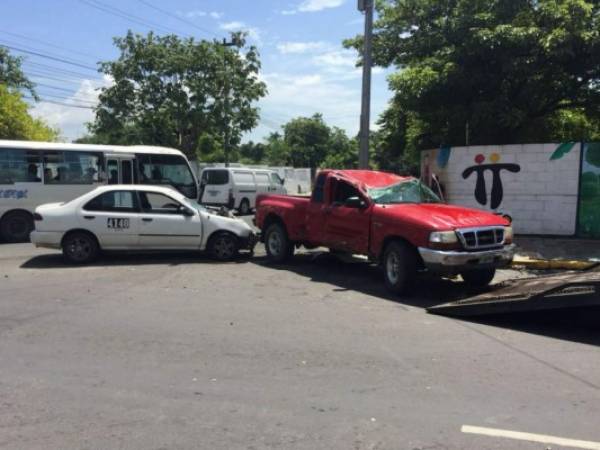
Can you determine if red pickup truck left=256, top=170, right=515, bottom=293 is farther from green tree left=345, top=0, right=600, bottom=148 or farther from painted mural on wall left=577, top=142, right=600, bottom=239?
green tree left=345, top=0, right=600, bottom=148

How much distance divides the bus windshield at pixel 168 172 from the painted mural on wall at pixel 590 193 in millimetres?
10714

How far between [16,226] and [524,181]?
12603mm

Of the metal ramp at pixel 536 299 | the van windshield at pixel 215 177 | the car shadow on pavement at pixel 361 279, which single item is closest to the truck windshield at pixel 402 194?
the car shadow on pavement at pixel 361 279

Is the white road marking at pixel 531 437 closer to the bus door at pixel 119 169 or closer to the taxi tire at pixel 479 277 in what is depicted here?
the taxi tire at pixel 479 277

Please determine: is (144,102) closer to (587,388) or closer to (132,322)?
(132,322)

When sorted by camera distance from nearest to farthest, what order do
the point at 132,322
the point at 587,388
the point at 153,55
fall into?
the point at 587,388
the point at 132,322
the point at 153,55

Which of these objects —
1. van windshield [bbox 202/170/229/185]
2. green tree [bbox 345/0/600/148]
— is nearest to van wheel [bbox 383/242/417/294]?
green tree [bbox 345/0/600/148]

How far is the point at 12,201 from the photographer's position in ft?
47.3

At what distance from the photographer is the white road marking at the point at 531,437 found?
3.70 metres

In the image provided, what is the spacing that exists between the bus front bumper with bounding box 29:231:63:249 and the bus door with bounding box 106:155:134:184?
5777 mm

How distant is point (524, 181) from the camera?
13.6 metres

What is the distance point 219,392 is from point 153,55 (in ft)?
97.4

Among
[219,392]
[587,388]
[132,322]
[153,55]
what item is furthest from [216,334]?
[153,55]

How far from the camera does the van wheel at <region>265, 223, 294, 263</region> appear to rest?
1141 cm
